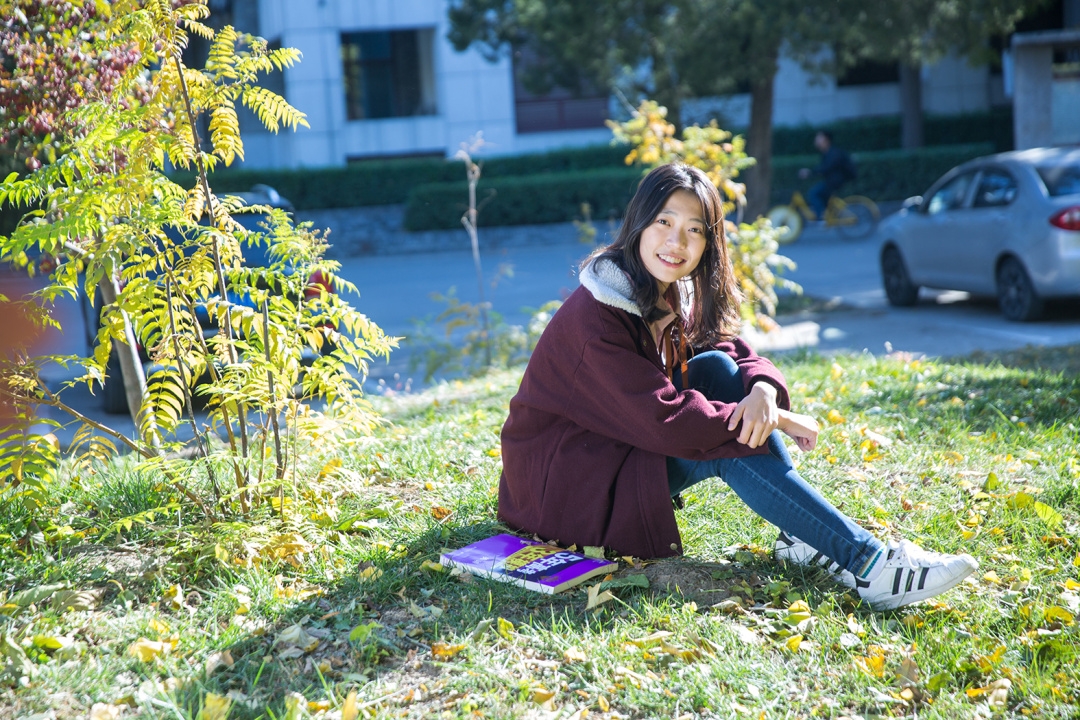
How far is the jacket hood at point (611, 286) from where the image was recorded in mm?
3246

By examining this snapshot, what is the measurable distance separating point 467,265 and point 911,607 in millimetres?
15141

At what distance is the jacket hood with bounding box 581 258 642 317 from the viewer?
3.25 m

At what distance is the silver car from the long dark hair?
6.36 meters

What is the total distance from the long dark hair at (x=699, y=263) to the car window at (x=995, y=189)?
692 centimetres

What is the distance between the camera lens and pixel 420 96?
26.9 metres

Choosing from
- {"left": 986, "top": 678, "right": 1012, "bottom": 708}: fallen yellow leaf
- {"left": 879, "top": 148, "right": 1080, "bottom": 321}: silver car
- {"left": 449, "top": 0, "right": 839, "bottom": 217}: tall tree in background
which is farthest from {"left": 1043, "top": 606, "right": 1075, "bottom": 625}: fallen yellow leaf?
{"left": 449, "top": 0, "right": 839, "bottom": 217}: tall tree in background

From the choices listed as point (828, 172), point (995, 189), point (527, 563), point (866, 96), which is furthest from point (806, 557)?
point (866, 96)

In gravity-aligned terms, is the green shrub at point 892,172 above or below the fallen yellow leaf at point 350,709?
above

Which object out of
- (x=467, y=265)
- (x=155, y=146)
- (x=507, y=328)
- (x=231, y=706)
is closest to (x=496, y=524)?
(x=231, y=706)

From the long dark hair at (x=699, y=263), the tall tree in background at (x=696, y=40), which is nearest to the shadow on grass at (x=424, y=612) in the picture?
the long dark hair at (x=699, y=263)

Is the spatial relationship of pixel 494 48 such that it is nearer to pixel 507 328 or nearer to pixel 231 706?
pixel 507 328

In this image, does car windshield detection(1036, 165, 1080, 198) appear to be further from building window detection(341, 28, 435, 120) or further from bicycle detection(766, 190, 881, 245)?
building window detection(341, 28, 435, 120)

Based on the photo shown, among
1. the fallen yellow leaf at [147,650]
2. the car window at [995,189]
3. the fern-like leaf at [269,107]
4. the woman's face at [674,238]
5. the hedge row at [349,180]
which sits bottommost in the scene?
the fallen yellow leaf at [147,650]

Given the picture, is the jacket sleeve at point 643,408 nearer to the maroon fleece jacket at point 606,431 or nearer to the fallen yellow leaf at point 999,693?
the maroon fleece jacket at point 606,431
